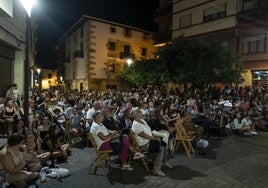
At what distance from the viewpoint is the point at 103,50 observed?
116 feet

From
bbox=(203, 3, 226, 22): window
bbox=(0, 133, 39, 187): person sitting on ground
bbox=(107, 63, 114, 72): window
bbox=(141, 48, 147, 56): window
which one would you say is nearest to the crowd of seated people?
bbox=(0, 133, 39, 187): person sitting on ground

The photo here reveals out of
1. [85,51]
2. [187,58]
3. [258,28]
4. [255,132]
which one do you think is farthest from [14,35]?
[85,51]

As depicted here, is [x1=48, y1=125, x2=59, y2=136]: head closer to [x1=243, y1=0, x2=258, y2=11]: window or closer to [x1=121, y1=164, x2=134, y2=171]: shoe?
[x1=121, y1=164, x2=134, y2=171]: shoe

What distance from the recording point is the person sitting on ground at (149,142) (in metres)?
6.48

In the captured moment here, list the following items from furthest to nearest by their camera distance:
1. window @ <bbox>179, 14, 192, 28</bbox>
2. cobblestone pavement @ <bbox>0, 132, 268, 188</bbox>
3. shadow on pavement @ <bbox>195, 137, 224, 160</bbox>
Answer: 1. window @ <bbox>179, 14, 192, 28</bbox>
2. shadow on pavement @ <bbox>195, 137, 224, 160</bbox>
3. cobblestone pavement @ <bbox>0, 132, 268, 188</bbox>

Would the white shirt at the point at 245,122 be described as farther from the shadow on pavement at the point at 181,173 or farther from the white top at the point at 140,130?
the white top at the point at 140,130

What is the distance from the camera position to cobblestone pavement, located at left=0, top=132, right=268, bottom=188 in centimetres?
584

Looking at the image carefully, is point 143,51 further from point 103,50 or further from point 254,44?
point 254,44

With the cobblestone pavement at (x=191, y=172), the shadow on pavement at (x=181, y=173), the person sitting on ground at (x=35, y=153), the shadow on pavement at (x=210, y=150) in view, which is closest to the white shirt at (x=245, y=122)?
the shadow on pavement at (x=210, y=150)

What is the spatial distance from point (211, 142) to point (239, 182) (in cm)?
417

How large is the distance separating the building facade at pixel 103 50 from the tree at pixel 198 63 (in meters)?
14.5

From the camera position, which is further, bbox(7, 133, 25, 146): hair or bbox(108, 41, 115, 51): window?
bbox(108, 41, 115, 51): window

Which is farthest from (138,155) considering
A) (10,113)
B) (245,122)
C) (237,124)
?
(245,122)

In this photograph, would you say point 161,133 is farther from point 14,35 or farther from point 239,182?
point 14,35
